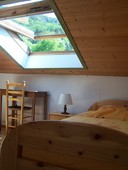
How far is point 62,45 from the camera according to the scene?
394cm

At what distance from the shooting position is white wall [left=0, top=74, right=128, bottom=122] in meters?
3.70

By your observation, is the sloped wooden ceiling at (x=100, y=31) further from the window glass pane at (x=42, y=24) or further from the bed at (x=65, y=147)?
the bed at (x=65, y=147)

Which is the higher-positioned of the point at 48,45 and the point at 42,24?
the point at 42,24

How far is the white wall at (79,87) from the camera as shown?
3.70 m

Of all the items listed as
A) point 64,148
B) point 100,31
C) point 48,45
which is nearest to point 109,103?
point 100,31

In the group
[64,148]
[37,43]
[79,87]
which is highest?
[37,43]

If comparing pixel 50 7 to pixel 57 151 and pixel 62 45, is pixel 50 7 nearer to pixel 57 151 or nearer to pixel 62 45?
pixel 62 45

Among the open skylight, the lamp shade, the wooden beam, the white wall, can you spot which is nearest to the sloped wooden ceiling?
the white wall

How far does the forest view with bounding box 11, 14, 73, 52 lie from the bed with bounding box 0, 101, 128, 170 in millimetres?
2271

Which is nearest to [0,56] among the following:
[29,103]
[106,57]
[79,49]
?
[29,103]

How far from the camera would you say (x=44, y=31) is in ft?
12.3

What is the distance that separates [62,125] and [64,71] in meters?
2.90

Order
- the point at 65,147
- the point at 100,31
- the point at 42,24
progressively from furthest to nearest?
the point at 42,24 → the point at 100,31 → the point at 65,147

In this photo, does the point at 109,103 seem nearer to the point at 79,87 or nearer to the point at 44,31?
the point at 79,87
